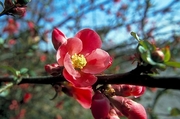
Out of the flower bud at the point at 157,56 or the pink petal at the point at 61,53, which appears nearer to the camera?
the flower bud at the point at 157,56

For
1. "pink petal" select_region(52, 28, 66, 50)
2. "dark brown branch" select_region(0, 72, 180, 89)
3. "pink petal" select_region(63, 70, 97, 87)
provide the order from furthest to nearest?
"pink petal" select_region(52, 28, 66, 50) → "pink petal" select_region(63, 70, 97, 87) → "dark brown branch" select_region(0, 72, 180, 89)

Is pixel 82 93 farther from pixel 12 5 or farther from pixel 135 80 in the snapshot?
pixel 12 5

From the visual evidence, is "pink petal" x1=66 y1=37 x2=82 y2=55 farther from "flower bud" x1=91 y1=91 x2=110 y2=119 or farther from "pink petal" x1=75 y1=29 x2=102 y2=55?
"flower bud" x1=91 y1=91 x2=110 y2=119

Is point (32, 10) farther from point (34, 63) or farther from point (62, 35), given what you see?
point (62, 35)

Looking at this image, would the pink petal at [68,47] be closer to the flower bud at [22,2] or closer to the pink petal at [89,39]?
the pink petal at [89,39]

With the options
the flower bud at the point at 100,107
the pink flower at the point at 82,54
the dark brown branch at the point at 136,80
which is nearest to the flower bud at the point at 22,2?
the pink flower at the point at 82,54

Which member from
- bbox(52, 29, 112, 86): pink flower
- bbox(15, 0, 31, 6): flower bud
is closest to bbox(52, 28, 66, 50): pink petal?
bbox(52, 29, 112, 86): pink flower

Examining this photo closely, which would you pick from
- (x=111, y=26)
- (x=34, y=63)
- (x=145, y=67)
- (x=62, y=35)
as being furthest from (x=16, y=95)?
(x=145, y=67)
